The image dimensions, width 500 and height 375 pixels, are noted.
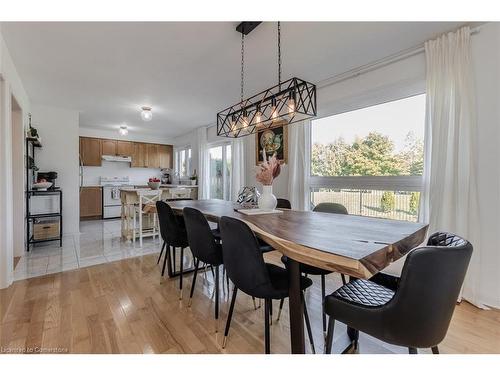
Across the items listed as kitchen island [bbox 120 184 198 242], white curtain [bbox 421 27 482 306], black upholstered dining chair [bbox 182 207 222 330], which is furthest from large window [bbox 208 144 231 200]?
white curtain [bbox 421 27 482 306]

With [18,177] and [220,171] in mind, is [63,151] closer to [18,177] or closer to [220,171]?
[18,177]

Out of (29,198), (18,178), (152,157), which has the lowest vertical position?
(29,198)

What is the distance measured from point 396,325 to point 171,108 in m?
4.53

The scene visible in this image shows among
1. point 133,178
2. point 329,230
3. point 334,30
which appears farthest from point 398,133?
point 133,178

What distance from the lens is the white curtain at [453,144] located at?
203 centimetres

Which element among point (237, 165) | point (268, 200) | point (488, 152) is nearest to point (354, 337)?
point (268, 200)

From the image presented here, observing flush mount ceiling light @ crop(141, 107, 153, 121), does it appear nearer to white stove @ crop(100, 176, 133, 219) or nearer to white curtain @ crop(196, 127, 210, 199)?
white curtain @ crop(196, 127, 210, 199)

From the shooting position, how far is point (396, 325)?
93 cm

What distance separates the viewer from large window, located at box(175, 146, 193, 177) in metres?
6.76

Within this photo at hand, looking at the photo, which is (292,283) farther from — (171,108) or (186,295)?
(171,108)

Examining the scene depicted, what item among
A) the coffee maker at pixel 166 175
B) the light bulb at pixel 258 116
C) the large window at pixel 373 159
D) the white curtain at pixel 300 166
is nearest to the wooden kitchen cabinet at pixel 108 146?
the coffee maker at pixel 166 175

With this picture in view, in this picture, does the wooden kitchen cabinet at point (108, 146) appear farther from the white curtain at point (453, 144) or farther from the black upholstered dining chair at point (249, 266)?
the white curtain at point (453, 144)

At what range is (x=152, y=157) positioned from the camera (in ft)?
23.4

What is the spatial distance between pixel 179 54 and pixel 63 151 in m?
3.41
